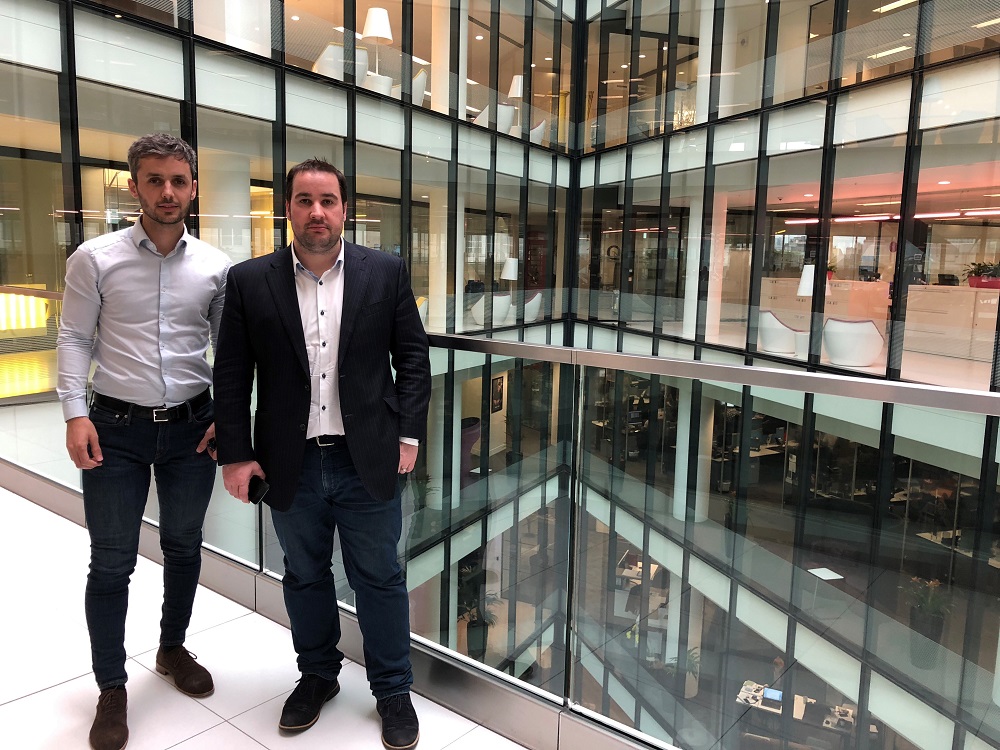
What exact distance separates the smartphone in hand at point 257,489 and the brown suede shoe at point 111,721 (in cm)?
76

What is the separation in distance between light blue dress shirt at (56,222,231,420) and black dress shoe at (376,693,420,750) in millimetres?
1130

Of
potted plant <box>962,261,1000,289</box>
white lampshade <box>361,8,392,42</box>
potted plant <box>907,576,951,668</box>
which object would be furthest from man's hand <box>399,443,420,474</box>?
potted plant <box>962,261,1000,289</box>

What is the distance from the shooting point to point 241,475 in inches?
80.8

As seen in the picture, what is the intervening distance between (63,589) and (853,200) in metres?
12.0

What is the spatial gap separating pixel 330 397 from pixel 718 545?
1139 mm

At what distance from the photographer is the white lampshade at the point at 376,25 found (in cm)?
1073

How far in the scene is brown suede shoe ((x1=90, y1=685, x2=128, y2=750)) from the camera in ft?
6.79

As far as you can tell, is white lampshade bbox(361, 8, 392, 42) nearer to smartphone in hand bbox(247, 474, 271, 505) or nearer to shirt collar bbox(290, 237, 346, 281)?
shirt collar bbox(290, 237, 346, 281)

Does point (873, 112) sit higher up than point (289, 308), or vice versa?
point (873, 112)

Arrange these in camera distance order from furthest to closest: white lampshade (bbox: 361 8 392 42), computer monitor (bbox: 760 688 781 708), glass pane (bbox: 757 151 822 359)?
glass pane (bbox: 757 151 822 359) → white lampshade (bbox: 361 8 392 42) → computer monitor (bbox: 760 688 781 708)

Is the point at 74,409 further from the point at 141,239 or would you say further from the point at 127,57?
the point at 127,57

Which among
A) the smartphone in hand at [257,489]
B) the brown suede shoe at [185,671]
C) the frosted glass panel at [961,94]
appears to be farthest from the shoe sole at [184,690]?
the frosted glass panel at [961,94]

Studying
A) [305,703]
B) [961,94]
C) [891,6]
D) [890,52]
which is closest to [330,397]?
[305,703]

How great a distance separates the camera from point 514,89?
16.5 meters
